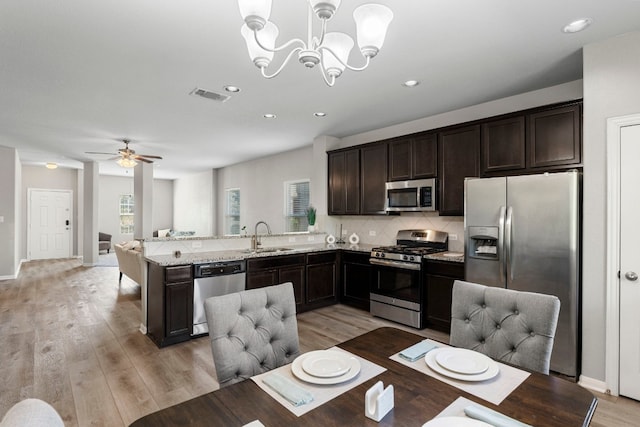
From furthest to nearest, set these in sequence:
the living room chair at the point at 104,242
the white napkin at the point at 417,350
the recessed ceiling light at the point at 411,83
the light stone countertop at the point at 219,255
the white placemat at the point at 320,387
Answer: the living room chair at the point at 104,242 → the light stone countertop at the point at 219,255 → the recessed ceiling light at the point at 411,83 → the white napkin at the point at 417,350 → the white placemat at the point at 320,387

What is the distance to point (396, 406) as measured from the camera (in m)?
1.10

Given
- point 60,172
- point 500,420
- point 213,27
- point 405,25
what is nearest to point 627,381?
point 500,420

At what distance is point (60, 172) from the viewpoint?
938 centimetres

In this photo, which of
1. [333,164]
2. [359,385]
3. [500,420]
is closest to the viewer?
[500,420]

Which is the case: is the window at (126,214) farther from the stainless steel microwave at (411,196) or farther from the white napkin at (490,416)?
the white napkin at (490,416)

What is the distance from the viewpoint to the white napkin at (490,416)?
0.97m

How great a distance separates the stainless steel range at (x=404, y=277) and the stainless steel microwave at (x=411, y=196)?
43cm

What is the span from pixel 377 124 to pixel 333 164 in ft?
3.14

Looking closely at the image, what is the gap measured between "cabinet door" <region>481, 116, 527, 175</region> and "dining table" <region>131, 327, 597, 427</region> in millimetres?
2579

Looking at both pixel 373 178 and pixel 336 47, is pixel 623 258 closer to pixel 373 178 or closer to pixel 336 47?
pixel 336 47

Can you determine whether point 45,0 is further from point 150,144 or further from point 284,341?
point 150,144

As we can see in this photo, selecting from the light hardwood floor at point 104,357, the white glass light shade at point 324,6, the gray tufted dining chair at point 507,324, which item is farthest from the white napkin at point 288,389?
the light hardwood floor at point 104,357

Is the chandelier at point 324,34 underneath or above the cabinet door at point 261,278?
above

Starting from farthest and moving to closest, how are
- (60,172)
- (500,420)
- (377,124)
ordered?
(60,172)
(377,124)
(500,420)
